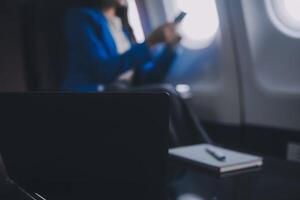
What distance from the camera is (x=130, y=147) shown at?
55 cm

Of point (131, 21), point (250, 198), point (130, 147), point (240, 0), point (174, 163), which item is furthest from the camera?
point (131, 21)

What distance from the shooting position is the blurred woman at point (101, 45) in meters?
1.41

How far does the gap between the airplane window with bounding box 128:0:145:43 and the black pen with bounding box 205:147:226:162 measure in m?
0.97

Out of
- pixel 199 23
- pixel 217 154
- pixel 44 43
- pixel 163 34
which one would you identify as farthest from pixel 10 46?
pixel 217 154

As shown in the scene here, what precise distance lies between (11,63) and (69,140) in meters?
1.37

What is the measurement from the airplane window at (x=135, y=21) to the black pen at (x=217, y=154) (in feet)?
3.18

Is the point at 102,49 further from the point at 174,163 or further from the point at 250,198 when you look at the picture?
the point at 250,198

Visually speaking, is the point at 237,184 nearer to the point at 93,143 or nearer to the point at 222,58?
the point at 93,143

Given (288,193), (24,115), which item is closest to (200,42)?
(288,193)

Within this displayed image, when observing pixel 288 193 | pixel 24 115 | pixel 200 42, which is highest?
pixel 24 115

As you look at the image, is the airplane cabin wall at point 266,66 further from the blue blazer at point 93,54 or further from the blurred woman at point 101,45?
the blue blazer at point 93,54

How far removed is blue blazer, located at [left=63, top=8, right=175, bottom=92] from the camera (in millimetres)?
1402

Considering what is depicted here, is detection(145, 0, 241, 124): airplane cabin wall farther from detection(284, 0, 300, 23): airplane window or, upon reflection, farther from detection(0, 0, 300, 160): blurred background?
detection(284, 0, 300, 23): airplane window

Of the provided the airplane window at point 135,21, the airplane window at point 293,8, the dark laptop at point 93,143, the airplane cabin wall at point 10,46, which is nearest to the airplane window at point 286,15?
the airplane window at point 293,8
